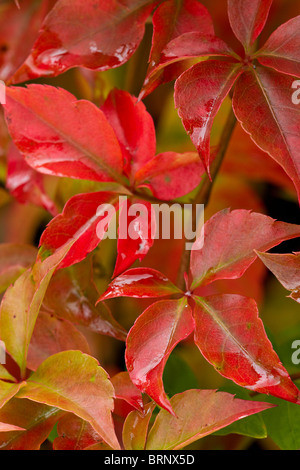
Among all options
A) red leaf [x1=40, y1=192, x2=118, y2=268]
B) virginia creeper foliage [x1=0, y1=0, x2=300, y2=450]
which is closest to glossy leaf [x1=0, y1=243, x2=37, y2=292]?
virginia creeper foliage [x1=0, y1=0, x2=300, y2=450]

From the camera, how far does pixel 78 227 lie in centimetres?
33

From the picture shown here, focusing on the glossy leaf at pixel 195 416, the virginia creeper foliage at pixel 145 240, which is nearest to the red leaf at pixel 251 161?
the virginia creeper foliage at pixel 145 240

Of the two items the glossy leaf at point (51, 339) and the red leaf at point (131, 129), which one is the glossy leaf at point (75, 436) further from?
the red leaf at point (131, 129)

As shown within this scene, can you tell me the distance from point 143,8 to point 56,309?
23cm

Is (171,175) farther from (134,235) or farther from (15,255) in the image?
(15,255)

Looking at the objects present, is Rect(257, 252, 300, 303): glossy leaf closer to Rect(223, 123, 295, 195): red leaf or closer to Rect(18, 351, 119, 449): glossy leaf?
Rect(18, 351, 119, 449): glossy leaf

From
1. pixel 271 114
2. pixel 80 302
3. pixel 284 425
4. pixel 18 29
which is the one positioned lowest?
pixel 284 425

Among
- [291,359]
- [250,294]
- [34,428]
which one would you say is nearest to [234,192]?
[250,294]

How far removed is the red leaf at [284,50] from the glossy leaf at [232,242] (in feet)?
0.30

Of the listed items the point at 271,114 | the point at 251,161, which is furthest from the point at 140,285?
the point at 251,161

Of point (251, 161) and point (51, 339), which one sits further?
point (251, 161)

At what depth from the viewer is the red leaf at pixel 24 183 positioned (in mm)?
452

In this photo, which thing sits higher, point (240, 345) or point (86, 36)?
point (86, 36)

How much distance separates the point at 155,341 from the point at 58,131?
16cm
